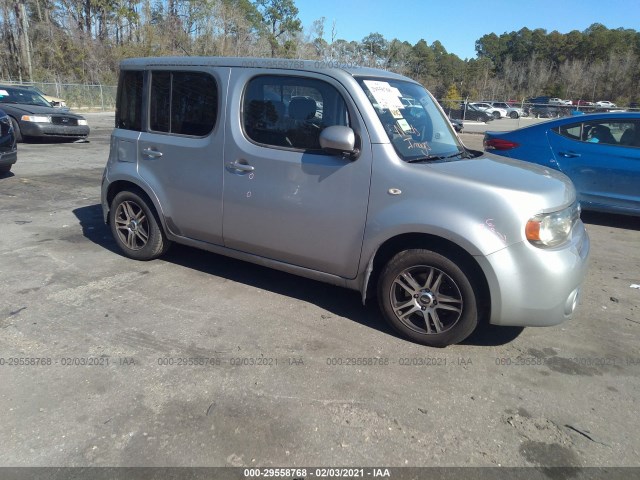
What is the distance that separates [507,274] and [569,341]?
3.37 ft

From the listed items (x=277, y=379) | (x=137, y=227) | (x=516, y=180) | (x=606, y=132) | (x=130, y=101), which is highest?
(x=606, y=132)

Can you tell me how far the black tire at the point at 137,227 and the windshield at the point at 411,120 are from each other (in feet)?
8.17

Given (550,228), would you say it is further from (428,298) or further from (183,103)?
(183,103)

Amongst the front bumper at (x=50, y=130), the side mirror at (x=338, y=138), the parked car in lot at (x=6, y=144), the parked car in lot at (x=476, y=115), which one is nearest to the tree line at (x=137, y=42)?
the parked car in lot at (x=476, y=115)

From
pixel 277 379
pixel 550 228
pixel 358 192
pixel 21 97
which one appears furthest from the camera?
pixel 21 97

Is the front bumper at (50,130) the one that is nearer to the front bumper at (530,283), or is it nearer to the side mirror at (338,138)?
the side mirror at (338,138)

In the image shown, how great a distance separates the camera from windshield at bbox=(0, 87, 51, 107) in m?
13.6

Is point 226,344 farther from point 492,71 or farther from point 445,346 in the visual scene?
point 492,71

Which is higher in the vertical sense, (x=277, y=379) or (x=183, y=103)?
(x=183, y=103)

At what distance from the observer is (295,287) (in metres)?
4.49

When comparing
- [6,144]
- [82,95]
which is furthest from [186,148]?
[82,95]

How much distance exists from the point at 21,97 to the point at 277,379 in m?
14.8

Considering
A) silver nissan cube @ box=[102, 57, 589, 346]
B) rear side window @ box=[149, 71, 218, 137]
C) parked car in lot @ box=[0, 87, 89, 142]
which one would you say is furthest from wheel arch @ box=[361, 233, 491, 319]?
parked car in lot @ box=[0, 87, 89, 142]

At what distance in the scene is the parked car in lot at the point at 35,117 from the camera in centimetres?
1295
